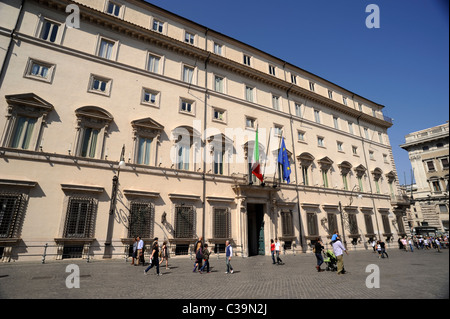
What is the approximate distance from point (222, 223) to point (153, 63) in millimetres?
14813

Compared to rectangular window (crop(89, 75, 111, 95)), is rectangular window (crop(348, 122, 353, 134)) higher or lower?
higher

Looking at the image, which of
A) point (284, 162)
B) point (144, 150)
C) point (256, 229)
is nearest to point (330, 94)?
point (284, 162)

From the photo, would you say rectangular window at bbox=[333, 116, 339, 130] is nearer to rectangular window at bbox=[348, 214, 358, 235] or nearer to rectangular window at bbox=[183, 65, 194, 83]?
rectangular window at bbox=[348, 214, 358, 235]

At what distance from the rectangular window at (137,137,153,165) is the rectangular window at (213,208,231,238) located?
6.82 meters

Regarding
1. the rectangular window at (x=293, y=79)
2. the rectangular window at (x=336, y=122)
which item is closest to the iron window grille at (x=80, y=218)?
the rectangular window at (x=293, y=79)

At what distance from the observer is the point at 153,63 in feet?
67.5

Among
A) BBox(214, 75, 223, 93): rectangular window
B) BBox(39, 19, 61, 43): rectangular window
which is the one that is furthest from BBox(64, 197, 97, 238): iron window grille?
BBox(214, 75, 223, 93): rectangular window

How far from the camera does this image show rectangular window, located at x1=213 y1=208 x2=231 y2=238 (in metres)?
19.3

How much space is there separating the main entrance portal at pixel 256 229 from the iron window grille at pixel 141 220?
10127mm

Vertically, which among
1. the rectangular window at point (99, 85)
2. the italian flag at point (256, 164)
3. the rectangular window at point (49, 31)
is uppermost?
the rectangular window at point (49, 31)

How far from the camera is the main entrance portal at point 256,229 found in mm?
22266

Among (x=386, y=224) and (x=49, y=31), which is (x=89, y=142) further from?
(x=386, y=224)

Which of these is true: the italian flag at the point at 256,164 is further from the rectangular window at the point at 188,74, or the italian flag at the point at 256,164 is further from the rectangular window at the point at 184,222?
the rectangular window at the point at 188,74
